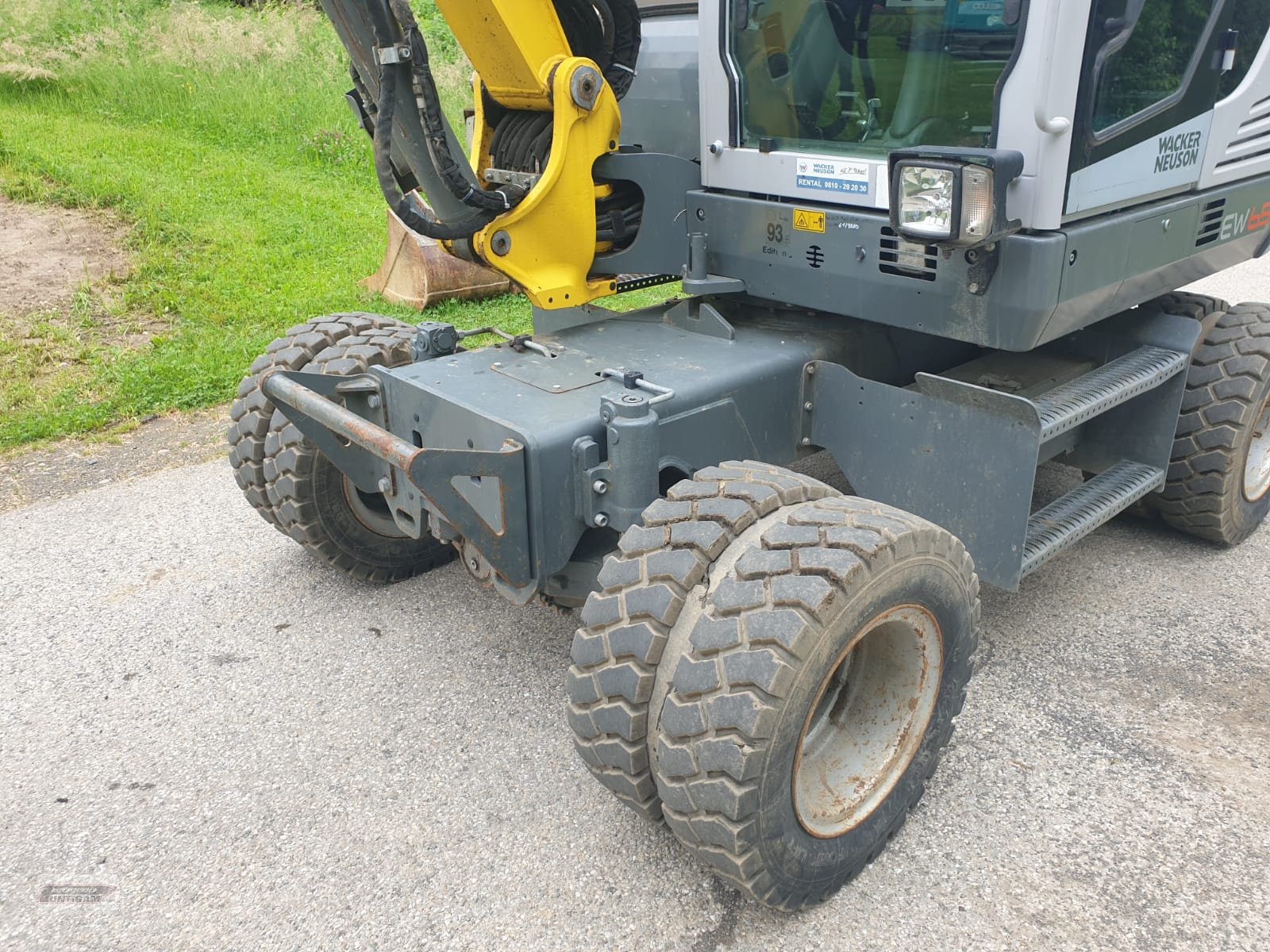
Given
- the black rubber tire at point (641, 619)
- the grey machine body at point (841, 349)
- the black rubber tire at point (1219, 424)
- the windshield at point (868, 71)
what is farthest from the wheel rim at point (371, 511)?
the black rubber tire at point (1219, 424)

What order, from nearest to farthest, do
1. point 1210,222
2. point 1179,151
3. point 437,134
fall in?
1. point 437,134
2. point 1179,151
3. point 1210,222

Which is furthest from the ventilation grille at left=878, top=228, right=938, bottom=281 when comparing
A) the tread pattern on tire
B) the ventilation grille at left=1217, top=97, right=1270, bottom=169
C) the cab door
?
the tread pattern on tire

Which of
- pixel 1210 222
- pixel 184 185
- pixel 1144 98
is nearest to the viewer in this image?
pixel 1144 98

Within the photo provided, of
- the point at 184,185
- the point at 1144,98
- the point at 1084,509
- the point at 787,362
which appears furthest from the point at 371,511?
the point at 184,185

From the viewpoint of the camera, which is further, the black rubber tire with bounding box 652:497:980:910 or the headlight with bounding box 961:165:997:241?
the headlight with bounding box 961:165:997:241

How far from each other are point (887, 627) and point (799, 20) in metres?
1.95

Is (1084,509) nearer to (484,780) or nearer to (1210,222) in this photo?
(1210,222)

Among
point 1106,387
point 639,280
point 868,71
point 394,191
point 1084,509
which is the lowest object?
point 1084,509

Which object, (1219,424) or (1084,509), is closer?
(1084,509)

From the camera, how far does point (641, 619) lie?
2414 mm

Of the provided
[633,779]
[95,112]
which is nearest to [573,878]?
[633,779]

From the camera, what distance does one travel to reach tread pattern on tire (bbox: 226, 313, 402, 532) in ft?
12.7

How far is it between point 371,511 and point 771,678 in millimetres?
2231

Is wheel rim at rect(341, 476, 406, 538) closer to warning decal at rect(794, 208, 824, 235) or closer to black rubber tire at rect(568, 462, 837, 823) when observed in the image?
black rubber tire at rect(568, 462, 837, 823)
